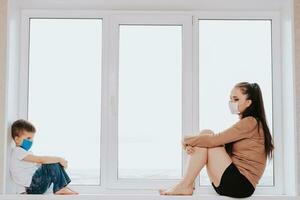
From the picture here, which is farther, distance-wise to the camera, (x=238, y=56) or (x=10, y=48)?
(x=238, y=56)

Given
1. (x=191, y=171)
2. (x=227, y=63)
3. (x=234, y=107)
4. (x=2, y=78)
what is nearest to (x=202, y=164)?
(x=191, y=171)

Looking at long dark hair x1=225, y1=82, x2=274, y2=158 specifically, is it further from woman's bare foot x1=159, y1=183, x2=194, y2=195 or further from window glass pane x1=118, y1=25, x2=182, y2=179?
window glass pane x1=118, y1=25, x2=182, y2=179

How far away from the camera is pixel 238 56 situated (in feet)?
10.8

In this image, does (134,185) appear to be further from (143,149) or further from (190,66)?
(190,66)

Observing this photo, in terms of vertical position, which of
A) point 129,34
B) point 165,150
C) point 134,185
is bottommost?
point 134,185

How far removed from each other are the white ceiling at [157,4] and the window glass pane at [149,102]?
5.1 inches

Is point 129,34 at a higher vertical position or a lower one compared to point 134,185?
higher

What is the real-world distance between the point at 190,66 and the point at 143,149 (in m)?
0.58

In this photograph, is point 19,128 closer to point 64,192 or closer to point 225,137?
point 64,192

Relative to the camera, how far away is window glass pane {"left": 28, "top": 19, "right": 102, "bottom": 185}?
128 inches

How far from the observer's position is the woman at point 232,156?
2828 mm

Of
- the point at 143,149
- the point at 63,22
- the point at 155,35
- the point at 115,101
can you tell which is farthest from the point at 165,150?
the point at 63,22

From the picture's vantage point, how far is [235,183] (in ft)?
9.17

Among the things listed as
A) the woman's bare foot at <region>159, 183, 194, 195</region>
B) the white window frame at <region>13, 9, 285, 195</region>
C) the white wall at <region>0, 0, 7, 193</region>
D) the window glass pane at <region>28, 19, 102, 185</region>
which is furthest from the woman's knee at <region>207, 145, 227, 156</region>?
the white wall at <region>0, 0, 7, 193</region>
